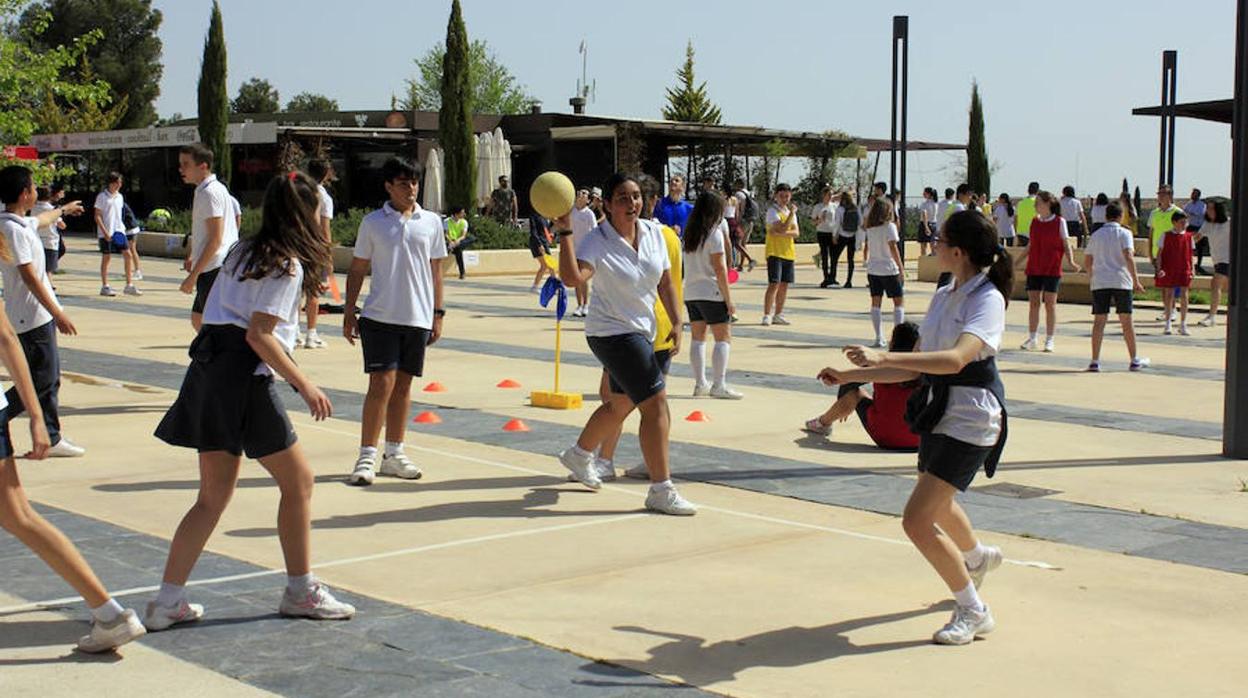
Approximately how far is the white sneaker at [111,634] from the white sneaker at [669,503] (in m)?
3.15

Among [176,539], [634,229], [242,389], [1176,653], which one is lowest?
[1176,653]

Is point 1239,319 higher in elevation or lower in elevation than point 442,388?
higher

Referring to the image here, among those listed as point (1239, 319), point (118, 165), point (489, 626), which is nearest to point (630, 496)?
point (489, 626)

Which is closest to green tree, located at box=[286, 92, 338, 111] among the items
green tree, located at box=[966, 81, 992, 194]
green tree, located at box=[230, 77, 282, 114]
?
green tree, located at box=[230, 77, 282, 114]

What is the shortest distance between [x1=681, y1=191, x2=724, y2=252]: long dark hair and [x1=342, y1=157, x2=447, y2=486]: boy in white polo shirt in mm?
3409

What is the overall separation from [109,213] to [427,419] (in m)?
13.7

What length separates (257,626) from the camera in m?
5.68

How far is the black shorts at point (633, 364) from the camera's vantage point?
7.76 m

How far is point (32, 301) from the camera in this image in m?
8.95

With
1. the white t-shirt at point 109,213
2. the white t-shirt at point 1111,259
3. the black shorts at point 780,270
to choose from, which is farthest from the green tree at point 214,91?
the white t-shirt at point 1111,259

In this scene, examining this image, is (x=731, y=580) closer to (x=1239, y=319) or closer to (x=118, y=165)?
(x=1239, y=319)

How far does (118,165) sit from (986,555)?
47089 millimetres

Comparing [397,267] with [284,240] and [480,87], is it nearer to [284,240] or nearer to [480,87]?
[284,240]

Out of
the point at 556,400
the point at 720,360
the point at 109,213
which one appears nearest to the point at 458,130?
the point at 109,213
